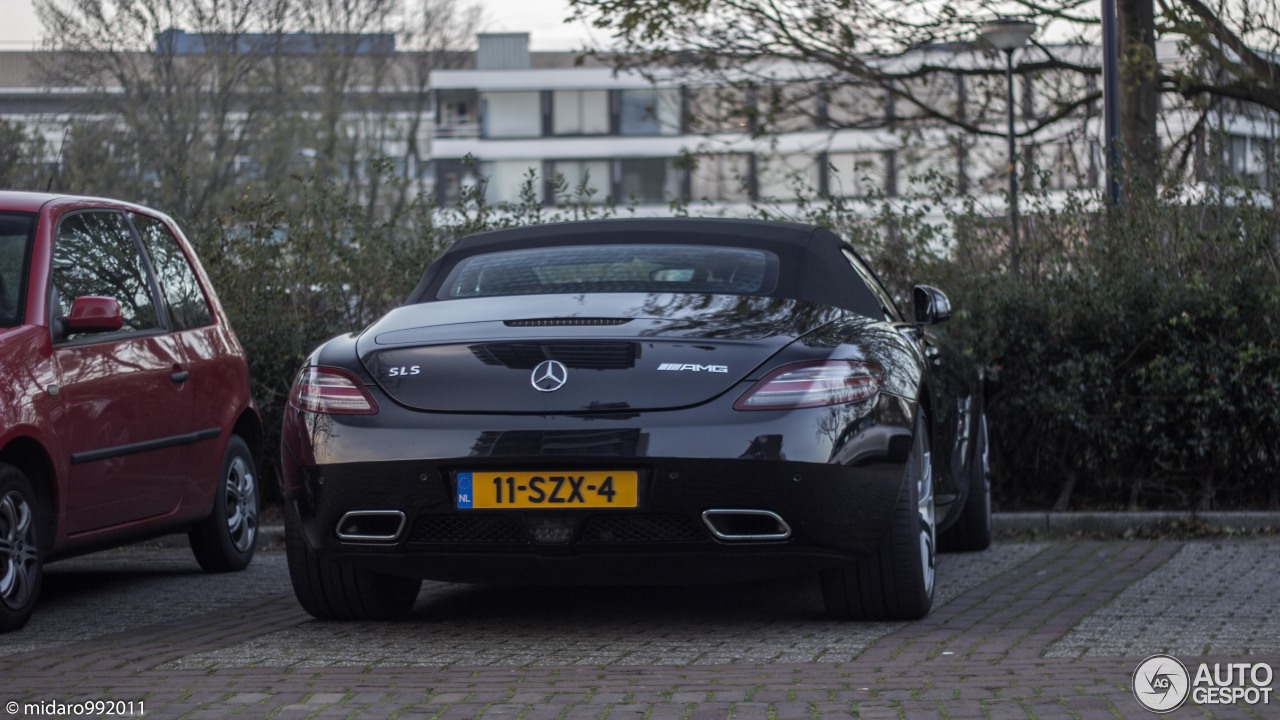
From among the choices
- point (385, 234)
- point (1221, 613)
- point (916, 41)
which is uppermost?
point (916, 41)

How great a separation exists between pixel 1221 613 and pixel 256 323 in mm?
5971

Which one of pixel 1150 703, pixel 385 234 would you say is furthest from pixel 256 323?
pixel 1150 703

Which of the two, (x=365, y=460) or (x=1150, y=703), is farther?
(x=365, y=460)

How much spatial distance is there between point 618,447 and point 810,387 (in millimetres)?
623

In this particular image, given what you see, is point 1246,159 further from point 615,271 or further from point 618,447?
point 618,447

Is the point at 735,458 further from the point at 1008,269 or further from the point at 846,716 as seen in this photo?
the point at 1008,269

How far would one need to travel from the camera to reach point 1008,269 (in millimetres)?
10297

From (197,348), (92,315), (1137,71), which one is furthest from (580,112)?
(92,315)

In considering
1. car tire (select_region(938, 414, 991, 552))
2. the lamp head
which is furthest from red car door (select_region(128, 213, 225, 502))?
the lamp head

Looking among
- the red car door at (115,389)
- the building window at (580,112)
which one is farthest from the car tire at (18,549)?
the building window at (580,112)

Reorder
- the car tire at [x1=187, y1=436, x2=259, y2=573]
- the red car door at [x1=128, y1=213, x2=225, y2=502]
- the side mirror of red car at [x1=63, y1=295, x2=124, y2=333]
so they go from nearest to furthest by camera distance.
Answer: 1. the side mirror of red car at [x1=63, y1=295, x2=124, y2=333]
2. the red car door at [x1=128, y1=213, x2=225, y2=502]
3. the car tire at [x1=187, y1=436, x2=259, y2=573]

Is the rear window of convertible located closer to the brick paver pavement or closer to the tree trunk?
the brick paver pavement

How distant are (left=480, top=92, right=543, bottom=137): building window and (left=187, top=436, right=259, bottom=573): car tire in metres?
70.0

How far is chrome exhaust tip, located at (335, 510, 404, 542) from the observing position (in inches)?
217
